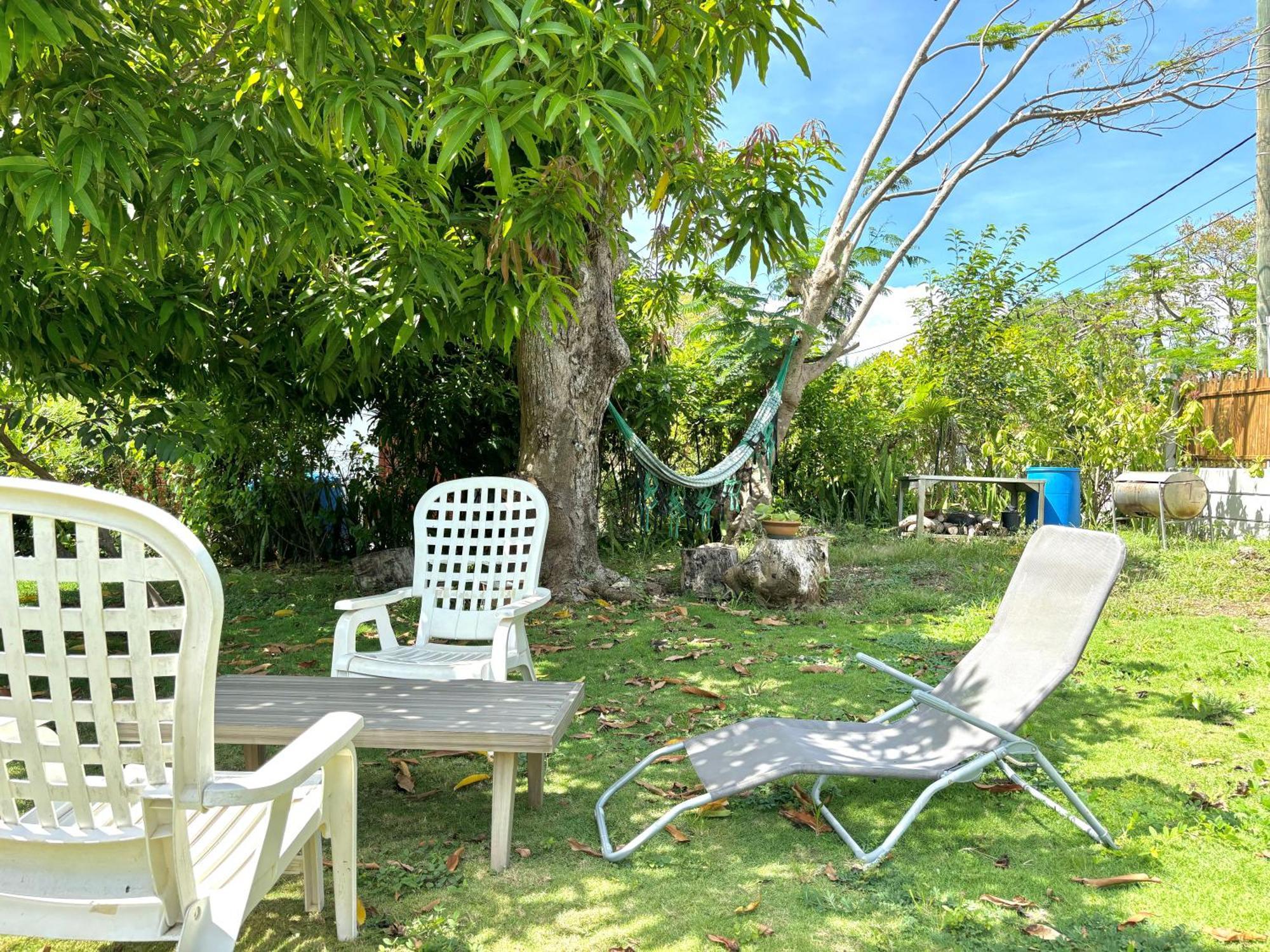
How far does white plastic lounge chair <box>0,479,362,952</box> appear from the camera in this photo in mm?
1198

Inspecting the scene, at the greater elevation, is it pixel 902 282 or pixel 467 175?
pixel 902 282

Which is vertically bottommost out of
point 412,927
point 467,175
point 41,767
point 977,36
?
point 412,927

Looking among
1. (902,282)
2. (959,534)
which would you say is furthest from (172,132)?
(902,282)

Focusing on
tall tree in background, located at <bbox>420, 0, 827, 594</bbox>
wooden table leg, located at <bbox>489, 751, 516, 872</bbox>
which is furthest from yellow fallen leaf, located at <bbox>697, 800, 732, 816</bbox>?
tall tree in background, located at <bbox>420, 0, 827, 594</bbox>

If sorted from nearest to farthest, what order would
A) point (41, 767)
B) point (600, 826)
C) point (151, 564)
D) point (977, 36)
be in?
1. point (151, 564)
2. point (41, 767)
3. point (600, 826)
4. point (977, 36)

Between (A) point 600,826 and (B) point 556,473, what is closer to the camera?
(A) point 600,826

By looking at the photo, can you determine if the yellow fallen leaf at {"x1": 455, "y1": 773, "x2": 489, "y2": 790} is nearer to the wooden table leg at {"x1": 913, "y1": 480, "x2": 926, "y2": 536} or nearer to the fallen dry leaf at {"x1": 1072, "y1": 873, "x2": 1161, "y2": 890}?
the fallen dry leaf at {"x1": 1072, "y1": 873, "x2": 1161, "y2": 890}

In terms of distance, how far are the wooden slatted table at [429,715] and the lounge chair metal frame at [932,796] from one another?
31 centimetres

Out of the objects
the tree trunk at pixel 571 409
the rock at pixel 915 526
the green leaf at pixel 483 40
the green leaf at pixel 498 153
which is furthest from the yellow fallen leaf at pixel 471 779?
the rock at pixel 915 526

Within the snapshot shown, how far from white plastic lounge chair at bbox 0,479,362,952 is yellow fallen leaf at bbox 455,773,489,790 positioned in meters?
1.52

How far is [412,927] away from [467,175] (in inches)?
198

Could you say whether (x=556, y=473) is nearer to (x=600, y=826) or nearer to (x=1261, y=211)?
(x=600, y=826)

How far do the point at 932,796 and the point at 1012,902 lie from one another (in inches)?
14.7

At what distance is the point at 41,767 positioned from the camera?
4.29 feet
